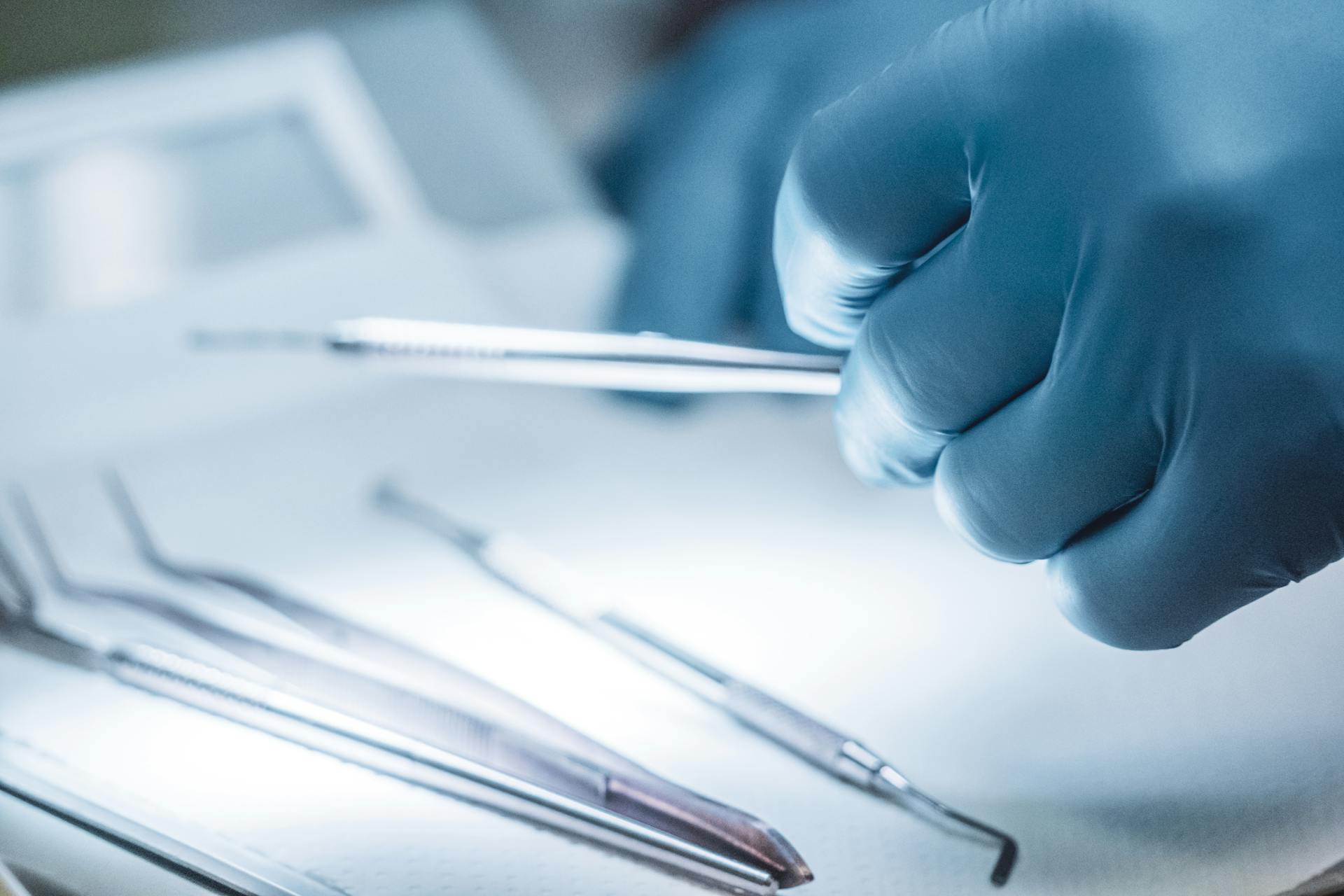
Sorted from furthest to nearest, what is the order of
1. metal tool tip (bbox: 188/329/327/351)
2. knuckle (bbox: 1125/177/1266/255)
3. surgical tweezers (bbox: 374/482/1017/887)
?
metal tool tip (bbox: 188/329/327/351) → surgical tweezers (bbox: 374/482/1017/887) → knuckle (bbox: 1125/177/1266/255)

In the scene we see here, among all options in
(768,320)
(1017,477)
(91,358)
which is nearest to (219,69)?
(91,358)

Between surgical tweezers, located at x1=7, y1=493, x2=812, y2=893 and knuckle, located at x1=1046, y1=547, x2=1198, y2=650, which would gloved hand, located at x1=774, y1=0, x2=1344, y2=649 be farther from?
surgical tweezers, located at x1=7, y1=493, x2=812, y2=893

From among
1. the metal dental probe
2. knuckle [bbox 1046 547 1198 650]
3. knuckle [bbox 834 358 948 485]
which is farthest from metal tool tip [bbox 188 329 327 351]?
knuckle [bbox 1046 547 1198 650]

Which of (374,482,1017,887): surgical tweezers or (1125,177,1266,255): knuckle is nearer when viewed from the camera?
(1125,177,1266,255): knuckle

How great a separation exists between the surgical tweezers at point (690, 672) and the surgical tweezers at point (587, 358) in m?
0.12

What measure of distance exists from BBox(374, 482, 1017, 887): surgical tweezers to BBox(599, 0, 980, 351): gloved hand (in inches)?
9.0

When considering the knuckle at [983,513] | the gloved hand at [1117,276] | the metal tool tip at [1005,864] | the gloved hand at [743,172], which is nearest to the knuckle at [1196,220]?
the gloved hand at [1117,276]

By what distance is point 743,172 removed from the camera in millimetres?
858

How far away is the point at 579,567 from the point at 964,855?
0.28 metres

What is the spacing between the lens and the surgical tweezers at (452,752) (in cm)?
48

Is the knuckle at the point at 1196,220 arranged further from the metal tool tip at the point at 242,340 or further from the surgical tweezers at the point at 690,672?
the metal tool tip at the point at 242,340

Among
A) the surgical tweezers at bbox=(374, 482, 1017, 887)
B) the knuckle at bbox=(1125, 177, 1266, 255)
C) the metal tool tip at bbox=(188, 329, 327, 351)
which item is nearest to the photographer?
the knuckle at bbox=(1125, 177, 1266, 255)

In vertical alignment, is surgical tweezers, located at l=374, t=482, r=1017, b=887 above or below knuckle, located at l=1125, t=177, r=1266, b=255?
below

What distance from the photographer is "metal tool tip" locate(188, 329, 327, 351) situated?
806mm
